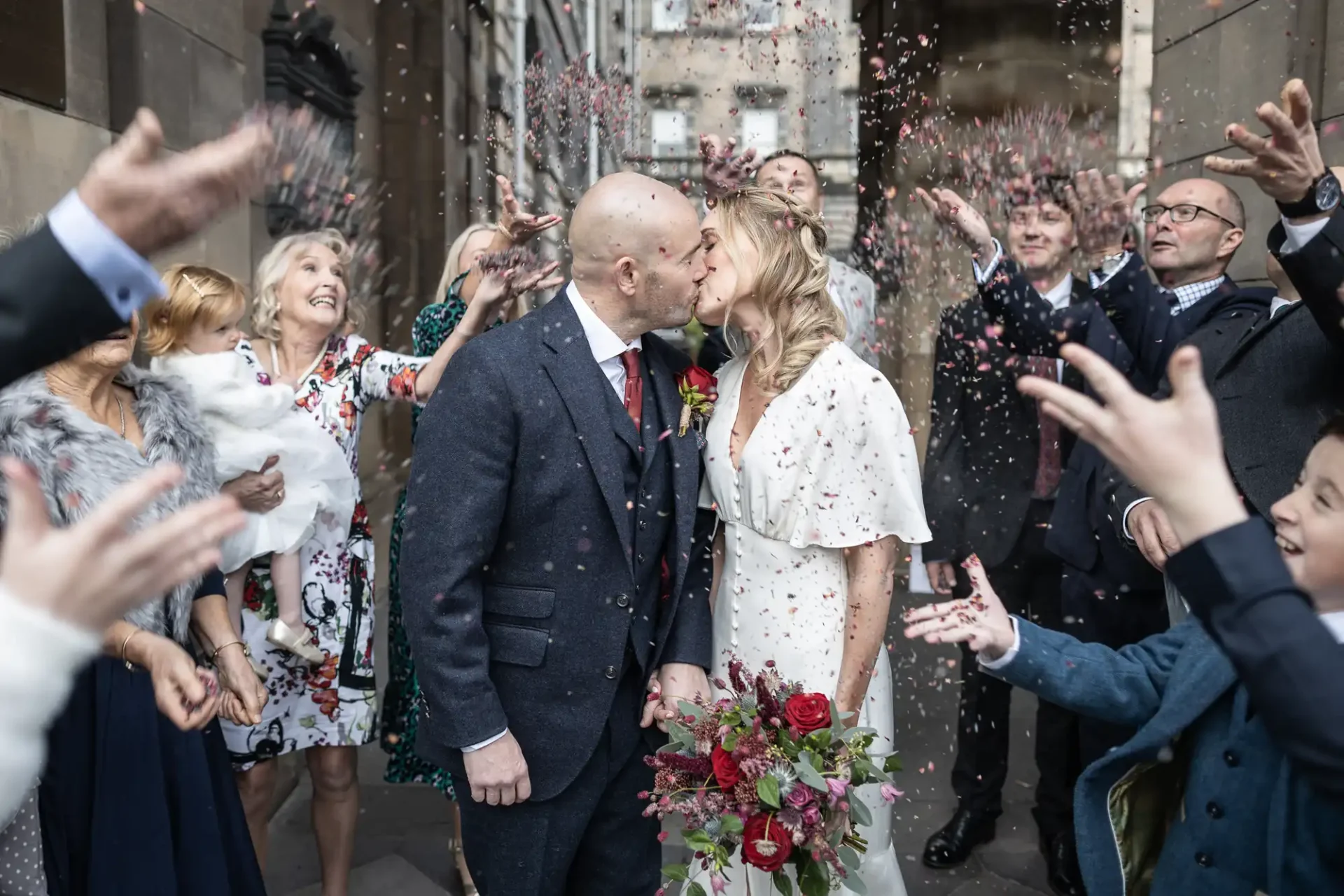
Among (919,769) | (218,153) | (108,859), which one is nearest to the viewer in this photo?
(218,153)

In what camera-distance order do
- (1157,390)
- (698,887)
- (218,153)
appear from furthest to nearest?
(1157,390)
(698,887)
(218,153)

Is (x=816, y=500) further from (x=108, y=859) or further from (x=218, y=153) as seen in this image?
(x=108, y=859)

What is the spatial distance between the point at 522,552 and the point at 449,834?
2343 mm

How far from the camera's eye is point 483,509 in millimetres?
2117

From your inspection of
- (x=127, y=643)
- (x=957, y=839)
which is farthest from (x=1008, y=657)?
(x=957, y=839)

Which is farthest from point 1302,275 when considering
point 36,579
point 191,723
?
point 191,723

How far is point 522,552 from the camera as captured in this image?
7.30 feet

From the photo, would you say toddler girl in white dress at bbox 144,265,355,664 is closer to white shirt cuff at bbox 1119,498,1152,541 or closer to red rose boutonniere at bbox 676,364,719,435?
red rose boutonniere at bbox 676,364,719,435

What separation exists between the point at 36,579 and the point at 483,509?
1.22m

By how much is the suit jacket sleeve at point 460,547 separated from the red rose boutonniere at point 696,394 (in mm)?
477

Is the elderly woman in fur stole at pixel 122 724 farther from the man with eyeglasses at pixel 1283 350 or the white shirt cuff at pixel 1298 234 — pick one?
the white shirt cuff at pixel 1298 234

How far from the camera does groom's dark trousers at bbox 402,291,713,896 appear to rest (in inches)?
83.8

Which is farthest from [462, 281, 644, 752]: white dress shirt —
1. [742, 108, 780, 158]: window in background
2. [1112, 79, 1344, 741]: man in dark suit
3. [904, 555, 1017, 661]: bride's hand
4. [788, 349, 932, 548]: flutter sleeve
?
[742, 108, 780, 158]: window in background

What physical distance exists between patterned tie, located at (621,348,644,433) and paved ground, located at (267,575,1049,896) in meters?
2.21
